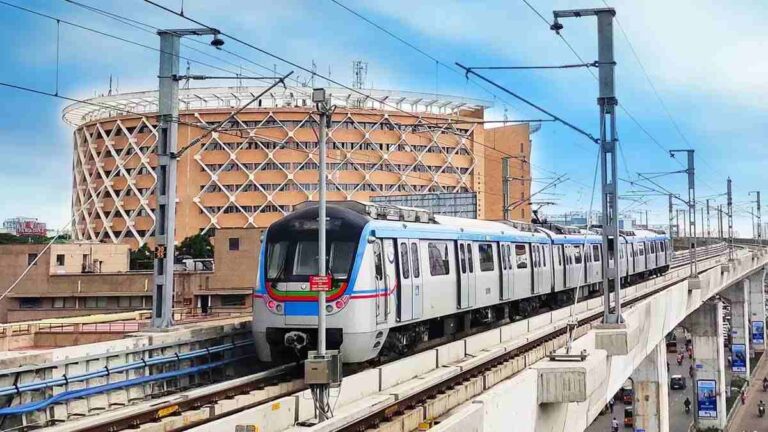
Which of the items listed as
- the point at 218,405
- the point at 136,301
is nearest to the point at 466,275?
the point at 218,405

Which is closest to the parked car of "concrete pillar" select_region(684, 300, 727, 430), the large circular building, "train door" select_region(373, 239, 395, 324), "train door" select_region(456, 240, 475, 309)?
"concrete pillar" select_region(684, 300, 727, 430)

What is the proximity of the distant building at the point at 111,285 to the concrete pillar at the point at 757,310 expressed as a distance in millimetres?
56627

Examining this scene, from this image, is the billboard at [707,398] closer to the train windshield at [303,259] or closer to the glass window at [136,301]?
the glass window at [136,301]

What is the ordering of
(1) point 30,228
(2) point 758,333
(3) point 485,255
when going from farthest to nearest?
(1) point 30,228
(2) point 758,333
(3) point 485,255

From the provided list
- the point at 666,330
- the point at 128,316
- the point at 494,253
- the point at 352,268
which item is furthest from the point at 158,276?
the point at 666,330

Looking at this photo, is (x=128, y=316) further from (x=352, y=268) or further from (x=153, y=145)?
(x=153, y=145)

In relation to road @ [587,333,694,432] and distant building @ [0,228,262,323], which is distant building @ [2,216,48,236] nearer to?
distant building @ [0,228,262,323]

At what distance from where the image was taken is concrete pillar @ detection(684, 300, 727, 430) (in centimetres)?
4953

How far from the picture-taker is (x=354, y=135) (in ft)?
317

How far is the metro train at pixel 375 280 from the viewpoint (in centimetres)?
1419

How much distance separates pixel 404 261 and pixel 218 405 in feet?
17.4

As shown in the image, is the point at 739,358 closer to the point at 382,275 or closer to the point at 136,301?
the point at 136,301

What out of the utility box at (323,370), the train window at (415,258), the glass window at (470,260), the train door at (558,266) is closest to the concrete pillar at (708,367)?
the train door at (558,266)

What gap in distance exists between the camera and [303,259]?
1463 cm
